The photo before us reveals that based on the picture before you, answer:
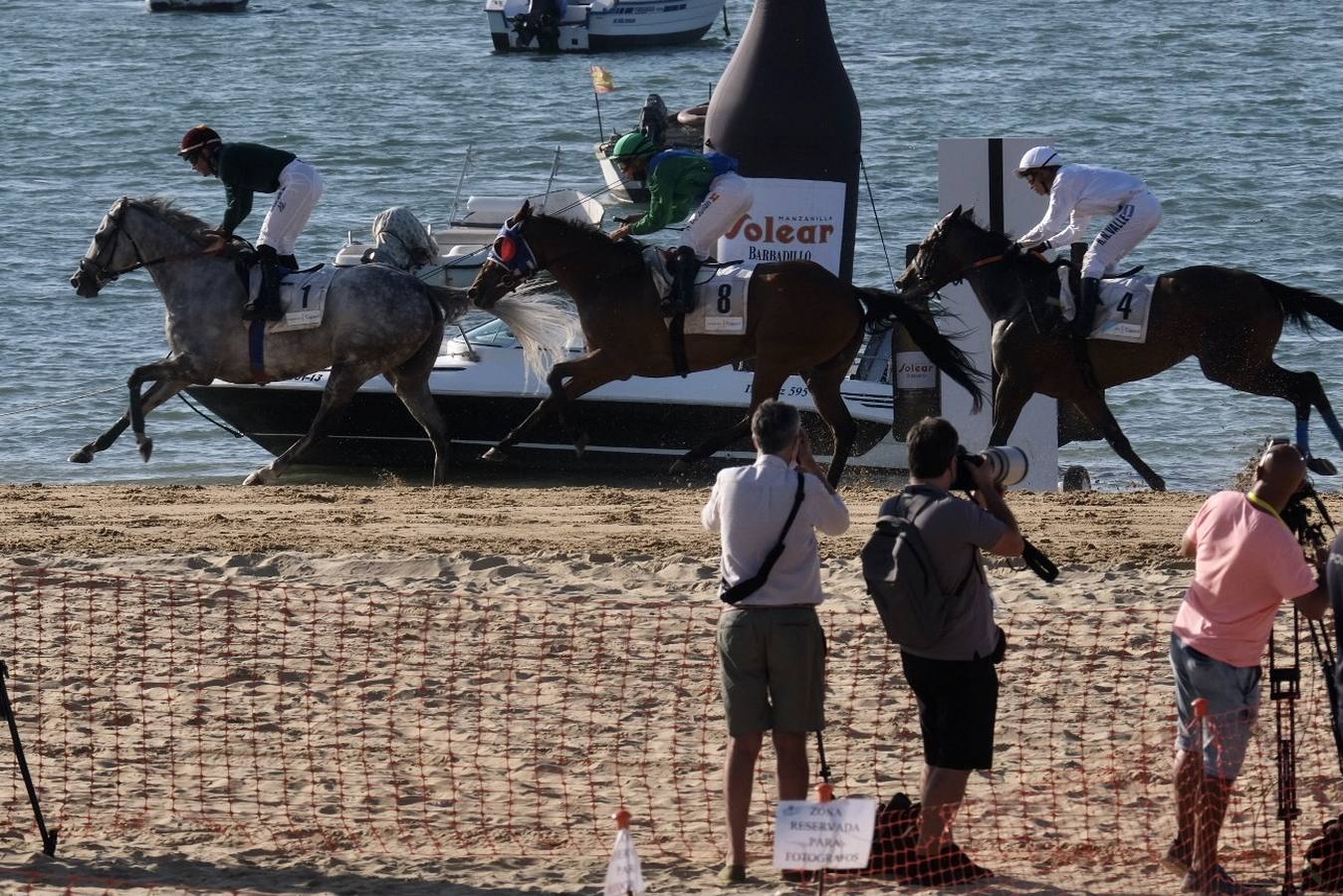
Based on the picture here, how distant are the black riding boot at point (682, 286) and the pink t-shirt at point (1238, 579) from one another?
646 cm

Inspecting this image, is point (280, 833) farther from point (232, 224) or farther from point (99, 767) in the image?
point (232, 224)

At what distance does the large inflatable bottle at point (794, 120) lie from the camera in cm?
1719

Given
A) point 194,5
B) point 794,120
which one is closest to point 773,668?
point 794,120

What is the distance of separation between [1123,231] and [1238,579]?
653cm

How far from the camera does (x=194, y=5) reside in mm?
64188

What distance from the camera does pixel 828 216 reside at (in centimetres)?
1712

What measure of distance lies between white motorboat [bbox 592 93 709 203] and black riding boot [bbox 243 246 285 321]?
40.5ft

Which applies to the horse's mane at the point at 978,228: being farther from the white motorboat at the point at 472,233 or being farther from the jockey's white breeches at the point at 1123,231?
the white motorboat at the point at 472,233

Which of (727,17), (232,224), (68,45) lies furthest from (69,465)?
(727,17)

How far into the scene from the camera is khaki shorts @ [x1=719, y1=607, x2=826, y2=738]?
656cm

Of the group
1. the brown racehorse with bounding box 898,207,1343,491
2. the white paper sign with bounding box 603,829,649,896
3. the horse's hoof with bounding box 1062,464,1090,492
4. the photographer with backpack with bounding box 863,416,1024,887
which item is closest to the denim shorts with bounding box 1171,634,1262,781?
the photographer with backpack with bounding box 863,416,1024,887

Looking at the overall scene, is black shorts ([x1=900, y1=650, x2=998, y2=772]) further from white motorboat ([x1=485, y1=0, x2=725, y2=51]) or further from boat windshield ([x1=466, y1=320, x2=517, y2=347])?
white motorboat ([x1=485, y1=0, x2=725, y2=51])

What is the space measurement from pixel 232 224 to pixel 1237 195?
25.5 m

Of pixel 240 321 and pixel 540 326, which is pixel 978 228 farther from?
pixel 240 321
